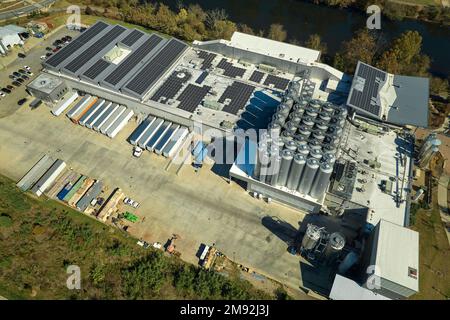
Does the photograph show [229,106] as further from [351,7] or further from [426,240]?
[351,7]

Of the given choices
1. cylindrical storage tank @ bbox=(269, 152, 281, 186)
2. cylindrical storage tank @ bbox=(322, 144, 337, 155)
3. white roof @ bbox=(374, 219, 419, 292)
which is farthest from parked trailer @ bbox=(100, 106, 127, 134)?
white roof @ bbox=(374, 219, 419, 292)

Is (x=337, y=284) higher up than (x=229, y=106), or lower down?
lower down

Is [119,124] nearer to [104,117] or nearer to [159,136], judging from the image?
[104,117]

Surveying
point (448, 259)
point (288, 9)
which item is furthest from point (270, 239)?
point (288, 9)

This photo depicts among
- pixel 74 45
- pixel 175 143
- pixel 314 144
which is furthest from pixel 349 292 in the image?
pixel 74 45

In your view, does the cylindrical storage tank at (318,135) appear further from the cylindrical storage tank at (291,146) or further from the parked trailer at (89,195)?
the parked trailer at (89,195)

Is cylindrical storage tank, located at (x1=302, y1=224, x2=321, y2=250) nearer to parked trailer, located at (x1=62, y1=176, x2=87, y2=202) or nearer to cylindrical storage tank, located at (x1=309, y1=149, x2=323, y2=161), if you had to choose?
cylindrical storage tank, located at (x1=309, y1=149, x2=323, y2=161)
